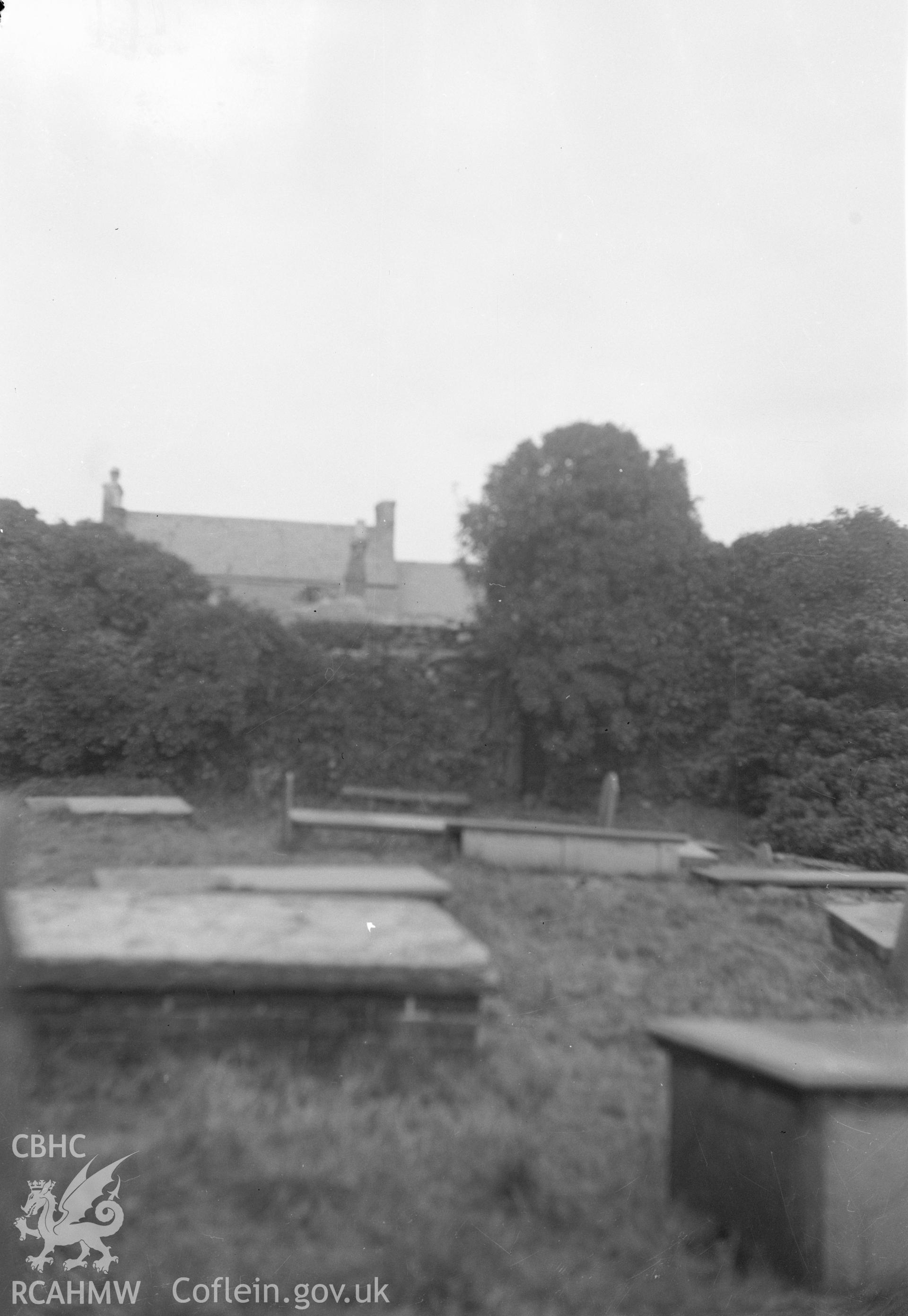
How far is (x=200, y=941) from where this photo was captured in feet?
4.68

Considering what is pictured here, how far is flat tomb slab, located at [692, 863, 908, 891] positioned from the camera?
1.90 m

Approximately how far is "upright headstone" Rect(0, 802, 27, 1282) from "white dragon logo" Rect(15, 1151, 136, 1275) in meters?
0.02

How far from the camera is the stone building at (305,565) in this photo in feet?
5.17

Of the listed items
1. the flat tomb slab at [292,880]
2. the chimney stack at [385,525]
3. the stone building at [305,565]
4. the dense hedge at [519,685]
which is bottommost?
the flat tomb slab at [292,880]

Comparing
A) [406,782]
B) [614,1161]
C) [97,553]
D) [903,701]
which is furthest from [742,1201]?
[97,553]

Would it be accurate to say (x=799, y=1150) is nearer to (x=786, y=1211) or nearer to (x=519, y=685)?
(x=786, y=1211)

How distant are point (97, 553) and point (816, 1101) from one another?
55.5 inches

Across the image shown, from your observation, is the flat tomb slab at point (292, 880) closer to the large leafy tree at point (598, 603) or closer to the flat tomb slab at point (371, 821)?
the flat tomb slab at point (371, 821)

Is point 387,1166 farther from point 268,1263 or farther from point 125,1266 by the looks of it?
point 125,1266

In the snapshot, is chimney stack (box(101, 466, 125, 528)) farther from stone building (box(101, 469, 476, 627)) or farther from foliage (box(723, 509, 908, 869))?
foliage (box(723, 509, 908, 869))

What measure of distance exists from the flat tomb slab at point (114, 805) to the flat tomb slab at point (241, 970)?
0.13 m

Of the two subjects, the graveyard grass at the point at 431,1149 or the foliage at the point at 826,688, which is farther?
the foliage at the point at 826,688

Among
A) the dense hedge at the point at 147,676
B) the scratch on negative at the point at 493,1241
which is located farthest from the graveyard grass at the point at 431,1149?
the dense hedge at the point at 147,676

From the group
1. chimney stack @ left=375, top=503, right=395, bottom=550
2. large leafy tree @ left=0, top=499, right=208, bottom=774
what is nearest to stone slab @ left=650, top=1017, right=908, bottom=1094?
chimney stack @ left=375, top=503, right=395, bottom=550
